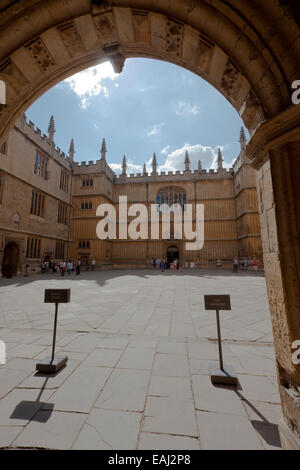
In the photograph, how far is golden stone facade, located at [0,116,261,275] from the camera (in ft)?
51.2

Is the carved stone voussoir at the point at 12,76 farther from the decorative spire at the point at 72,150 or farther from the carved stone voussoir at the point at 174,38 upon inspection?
the decorative spire at the point at 72,150

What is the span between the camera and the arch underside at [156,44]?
1800 mm

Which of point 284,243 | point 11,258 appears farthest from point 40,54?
point 11,258

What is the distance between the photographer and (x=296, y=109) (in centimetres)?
156

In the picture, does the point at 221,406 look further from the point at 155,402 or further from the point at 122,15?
the point at 122,15

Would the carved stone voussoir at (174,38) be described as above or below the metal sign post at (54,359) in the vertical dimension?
above

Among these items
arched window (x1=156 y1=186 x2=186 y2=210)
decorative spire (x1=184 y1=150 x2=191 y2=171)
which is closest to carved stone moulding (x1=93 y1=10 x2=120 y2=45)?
arched window (x1=156 y1=186 x2=186 y2=210)

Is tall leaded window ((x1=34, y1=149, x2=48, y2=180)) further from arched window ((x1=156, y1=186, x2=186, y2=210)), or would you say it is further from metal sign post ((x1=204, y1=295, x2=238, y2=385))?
metal sign post ((x1=204, y1=295, x2=238, y2=385))

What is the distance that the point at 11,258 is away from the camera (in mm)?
14297

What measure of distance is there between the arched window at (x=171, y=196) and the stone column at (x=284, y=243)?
2240 centimetres

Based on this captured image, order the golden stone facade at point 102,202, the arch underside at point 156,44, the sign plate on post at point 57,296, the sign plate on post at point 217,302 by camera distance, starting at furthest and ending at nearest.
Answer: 1. the golden stone facade at point 102,202
2. the sign plate on post at point 57,296
3. the sign plate on post at point 217,302
4. the arch underside at point 156,44

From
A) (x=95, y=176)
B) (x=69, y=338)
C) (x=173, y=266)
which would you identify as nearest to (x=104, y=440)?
(x=69, y=338)

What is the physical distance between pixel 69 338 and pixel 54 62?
4.28 m

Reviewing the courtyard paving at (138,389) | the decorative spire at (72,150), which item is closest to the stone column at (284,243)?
the courtyard paving at (138,389)
